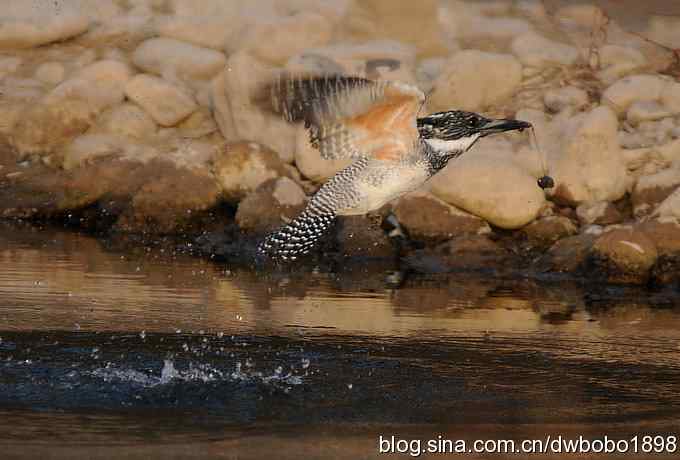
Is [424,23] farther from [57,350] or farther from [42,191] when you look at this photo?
[57,350]

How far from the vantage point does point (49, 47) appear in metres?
15.9

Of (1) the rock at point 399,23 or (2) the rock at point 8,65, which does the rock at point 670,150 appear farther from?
(2) the rock at point 8,65

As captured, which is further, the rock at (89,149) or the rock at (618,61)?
the rock at (618,61)

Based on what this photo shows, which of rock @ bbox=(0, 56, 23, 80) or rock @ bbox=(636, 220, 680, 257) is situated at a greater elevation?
rock @ bbox=(0, 56, 23, 80)

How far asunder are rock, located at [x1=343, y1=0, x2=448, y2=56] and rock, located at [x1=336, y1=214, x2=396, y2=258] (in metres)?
3.23

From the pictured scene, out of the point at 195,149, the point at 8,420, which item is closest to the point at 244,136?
the point at 195,149

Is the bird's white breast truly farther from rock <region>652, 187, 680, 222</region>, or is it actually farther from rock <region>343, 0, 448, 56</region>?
rock <region>343, 0, 448, 56</region>

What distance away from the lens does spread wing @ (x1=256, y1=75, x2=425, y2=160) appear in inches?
316

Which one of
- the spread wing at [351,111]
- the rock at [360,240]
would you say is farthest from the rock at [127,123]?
the spread wing at [351,111]

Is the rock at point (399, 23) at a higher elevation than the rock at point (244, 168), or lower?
higher

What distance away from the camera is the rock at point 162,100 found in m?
14.4

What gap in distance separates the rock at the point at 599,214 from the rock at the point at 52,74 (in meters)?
6.31

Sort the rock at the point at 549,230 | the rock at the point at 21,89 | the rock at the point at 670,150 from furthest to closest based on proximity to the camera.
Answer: the rock at the point at 21,89 → the rock at the point at 670,150 → the rock at the point at 549,230

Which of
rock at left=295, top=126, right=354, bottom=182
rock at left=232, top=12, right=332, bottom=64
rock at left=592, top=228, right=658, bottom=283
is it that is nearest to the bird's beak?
rock at left=592, top=228, right=658, bottom=283
